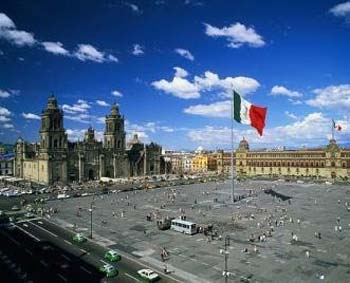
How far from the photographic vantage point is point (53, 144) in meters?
120

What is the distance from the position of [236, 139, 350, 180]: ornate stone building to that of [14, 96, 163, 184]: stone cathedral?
144ft

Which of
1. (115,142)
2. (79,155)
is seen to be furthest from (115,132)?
(79,155)

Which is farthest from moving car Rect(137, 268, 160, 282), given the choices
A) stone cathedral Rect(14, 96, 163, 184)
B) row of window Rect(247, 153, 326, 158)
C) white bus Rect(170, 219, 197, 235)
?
row of window Rect(247, 153, 326, 158)

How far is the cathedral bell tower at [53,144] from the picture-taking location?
11750 cm

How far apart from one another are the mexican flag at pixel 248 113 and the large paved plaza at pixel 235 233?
16.3 m

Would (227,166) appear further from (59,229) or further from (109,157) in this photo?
(59,229)

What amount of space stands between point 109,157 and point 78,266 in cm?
9928

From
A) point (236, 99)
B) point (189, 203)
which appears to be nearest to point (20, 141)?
point (189, 203)

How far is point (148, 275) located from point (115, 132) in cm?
11060

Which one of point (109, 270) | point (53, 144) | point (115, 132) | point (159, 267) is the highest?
point (115, 132)

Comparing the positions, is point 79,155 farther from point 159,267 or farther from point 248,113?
point 159,267

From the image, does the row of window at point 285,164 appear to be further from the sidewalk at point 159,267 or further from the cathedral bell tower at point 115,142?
the sidewalk at point 159,267

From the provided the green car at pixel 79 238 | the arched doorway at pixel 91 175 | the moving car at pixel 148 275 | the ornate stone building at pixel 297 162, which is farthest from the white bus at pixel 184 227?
the ornate stone building at pixel 297 162

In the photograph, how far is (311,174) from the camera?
153 metres
